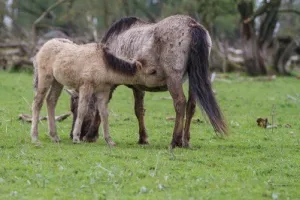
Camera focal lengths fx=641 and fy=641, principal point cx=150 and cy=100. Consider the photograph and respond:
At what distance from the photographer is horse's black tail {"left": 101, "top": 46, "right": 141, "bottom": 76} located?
9.38 meters

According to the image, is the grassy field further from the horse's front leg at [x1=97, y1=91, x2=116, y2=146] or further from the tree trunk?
the tree trunk

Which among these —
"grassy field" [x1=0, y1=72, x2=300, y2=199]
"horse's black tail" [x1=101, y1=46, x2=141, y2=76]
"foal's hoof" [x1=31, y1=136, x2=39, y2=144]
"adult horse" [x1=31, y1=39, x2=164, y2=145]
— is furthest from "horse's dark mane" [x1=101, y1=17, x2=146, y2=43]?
"foal's hoof" [x1=31, y1=136, x2=39, y2=144]

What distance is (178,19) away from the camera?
31.9ft

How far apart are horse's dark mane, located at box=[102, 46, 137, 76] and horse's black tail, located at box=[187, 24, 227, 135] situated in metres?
0.88

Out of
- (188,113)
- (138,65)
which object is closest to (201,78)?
(188,113)

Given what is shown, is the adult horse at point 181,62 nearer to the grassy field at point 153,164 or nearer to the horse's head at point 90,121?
the grassy field at point 153,164

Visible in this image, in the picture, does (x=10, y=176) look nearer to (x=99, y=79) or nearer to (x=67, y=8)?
(x=99, y=79)

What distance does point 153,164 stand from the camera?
7969 mm

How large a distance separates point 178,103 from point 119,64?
1.05 metres

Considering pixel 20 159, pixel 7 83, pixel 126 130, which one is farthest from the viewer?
pixel 7 83

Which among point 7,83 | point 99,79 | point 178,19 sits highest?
point 178,19

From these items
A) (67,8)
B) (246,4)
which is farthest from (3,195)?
(67,8)

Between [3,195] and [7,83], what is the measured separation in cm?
1531

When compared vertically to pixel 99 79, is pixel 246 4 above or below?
above
